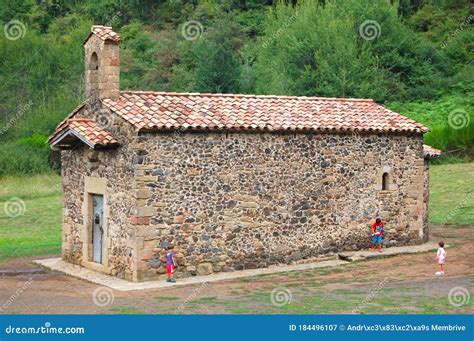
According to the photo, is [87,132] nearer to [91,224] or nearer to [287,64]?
[91,224]

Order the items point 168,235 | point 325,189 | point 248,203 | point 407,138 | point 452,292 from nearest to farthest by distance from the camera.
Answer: point 452,292, point 168,235, point 248,203, point 325,189, point 407,138

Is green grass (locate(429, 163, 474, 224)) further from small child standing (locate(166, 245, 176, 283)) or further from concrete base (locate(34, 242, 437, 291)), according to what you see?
small child standing (locate(166, 245, 176, 283))

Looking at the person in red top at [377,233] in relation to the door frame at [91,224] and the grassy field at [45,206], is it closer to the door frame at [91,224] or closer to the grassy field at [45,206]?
the grassy field at [45,206]

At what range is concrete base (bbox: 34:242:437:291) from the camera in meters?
18.8

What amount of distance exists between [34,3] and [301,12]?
82.4 feet

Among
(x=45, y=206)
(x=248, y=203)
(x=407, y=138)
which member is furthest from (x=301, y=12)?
(x=248, y=203)

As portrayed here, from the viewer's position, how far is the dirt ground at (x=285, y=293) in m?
15.7

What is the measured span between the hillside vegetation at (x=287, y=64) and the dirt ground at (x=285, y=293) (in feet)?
69.8

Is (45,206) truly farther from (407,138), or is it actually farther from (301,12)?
(301,12)

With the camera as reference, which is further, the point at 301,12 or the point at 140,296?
the point at 301,12

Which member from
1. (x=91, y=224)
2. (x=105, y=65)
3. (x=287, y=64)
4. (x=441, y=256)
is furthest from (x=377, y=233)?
(x=287, y=64)

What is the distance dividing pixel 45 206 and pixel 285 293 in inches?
719

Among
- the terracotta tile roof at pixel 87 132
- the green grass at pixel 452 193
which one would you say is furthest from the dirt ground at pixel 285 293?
the green grass at pixel 452 193

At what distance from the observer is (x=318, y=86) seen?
4453 centimetres
